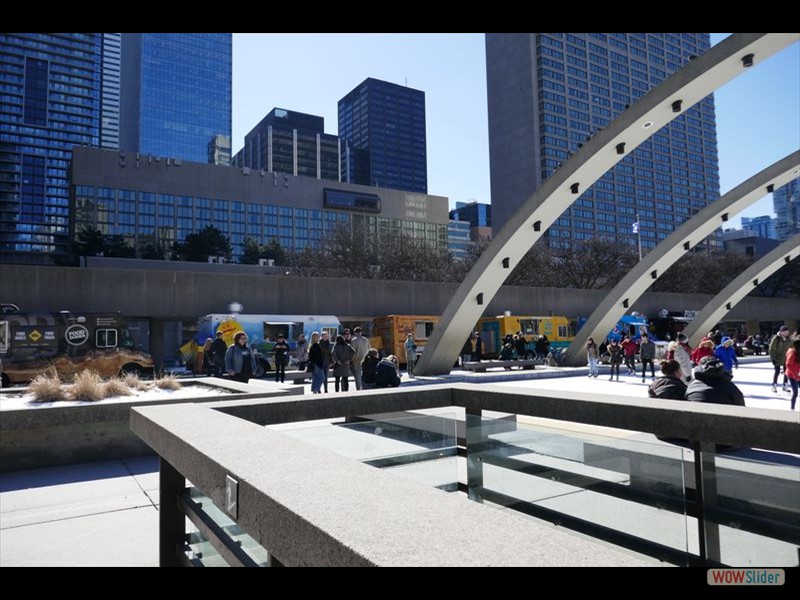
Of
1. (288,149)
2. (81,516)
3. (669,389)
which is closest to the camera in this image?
(81,516)

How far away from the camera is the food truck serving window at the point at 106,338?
65.2 feet

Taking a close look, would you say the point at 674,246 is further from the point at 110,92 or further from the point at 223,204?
the point at 110,92

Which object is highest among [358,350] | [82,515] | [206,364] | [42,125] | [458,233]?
[42,125]

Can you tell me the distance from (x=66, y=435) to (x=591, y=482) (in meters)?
7.17

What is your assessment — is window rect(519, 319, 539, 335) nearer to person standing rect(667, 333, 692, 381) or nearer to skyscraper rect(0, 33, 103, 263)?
person standing rect(667, 333, 692, 381)

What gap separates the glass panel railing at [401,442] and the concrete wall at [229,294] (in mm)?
26143

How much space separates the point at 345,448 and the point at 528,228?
63.6 ft

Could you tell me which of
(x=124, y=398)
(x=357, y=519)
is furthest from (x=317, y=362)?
(x=357, y=519)

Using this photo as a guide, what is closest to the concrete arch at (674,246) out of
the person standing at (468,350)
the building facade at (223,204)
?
the person standing at (468,350)

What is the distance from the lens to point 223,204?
276 ft

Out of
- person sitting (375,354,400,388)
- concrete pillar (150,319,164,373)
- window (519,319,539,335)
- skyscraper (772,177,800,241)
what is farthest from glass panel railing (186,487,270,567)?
skyscraper (772,177,800,241)

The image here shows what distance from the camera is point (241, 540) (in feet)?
8.30
